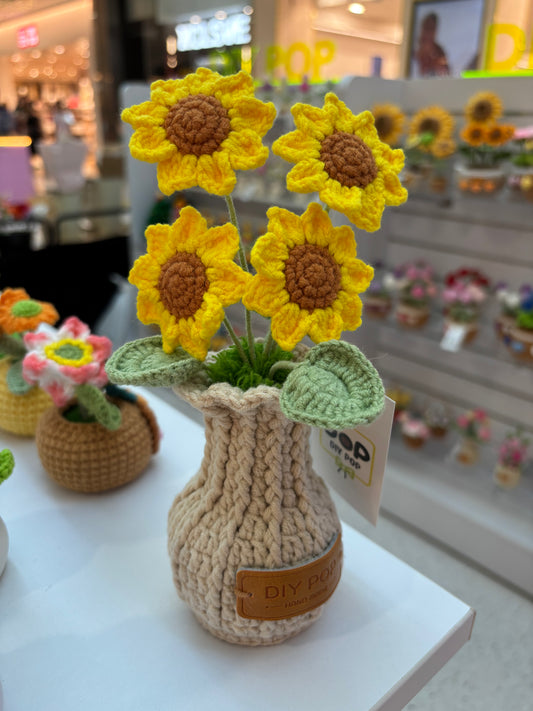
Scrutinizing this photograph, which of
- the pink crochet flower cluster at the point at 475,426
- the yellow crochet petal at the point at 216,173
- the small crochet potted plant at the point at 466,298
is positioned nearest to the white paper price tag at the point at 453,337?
the small crochet potted plant at the point at 466,298

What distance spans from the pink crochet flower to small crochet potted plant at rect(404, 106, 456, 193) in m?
1.21

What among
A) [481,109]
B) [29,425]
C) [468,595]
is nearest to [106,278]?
[29,425]

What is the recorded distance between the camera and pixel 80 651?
1.92 ft

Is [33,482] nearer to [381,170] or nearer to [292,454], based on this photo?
[292,454]

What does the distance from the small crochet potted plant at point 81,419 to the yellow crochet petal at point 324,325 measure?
40 centimetres

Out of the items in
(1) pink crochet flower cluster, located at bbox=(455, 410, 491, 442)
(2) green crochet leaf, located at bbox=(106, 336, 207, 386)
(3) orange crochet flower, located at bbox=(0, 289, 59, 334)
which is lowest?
(1) pink crochet flower cluster, located at bbox=(455, 410, 491, 442)

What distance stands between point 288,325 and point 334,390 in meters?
0.07

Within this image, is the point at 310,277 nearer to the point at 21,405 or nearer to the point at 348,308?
the point at 348,308

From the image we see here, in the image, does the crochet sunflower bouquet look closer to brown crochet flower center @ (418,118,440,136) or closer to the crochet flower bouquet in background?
the crochet flower bouquet in background

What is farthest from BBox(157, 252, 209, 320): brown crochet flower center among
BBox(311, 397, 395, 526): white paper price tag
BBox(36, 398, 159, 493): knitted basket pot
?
BBox(36, 398, 159, 493): knitted basket pot

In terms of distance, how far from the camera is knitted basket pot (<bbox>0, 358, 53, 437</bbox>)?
914 mm

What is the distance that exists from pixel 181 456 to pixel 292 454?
0.43 metres

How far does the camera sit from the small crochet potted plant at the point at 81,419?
0.75 m

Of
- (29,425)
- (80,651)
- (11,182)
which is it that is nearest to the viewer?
(80,651)
